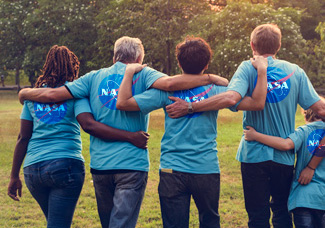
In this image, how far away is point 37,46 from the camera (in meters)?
35.2

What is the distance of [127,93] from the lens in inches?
129

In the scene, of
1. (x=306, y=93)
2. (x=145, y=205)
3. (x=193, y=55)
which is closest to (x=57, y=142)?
(x=193, y=55)

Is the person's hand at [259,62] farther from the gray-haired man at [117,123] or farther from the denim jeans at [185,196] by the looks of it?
the denim jeans at [185,196]

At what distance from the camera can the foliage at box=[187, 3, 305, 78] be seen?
25.3 metres

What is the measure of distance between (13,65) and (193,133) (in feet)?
118

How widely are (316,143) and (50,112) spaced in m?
2.20

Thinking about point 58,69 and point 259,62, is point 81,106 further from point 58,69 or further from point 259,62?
point 259,62

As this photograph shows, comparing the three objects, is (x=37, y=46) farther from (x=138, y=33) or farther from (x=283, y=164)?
(x=283, y=164)

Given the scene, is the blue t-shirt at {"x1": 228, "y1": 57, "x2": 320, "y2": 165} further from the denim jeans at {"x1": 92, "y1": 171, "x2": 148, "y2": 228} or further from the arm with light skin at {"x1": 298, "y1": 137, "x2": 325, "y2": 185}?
the denim jeans at {"x1": 92, "y1": 171, "x2": 148, "y2": 228}

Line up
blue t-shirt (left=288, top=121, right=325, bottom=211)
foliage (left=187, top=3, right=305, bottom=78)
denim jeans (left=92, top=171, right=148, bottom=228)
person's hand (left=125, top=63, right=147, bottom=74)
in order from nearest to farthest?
denim jeans (left=92, top=171, right=148, bottom=228)
person's hand (left=125, top=63, right=147, bottom=74)
blue t-shirt (left=288, top=121, right=325, bottom=211)
foliage (left=187, top=3, right=305, bottom=78)

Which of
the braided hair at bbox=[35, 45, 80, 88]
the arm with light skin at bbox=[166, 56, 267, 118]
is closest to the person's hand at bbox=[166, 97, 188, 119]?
the arm with light skin at bbox=[166, 56, 267, 118]

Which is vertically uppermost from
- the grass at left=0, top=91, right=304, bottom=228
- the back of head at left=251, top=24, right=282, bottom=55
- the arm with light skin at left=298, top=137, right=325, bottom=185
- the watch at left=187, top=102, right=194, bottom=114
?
the back of head at left=251, top=24, right=282, bottom=55

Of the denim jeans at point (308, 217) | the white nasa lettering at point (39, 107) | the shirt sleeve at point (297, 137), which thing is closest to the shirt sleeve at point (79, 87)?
the white nasa lettering at point (39, 107)

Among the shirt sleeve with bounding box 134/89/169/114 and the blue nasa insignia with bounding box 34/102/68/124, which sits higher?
the shirt sleeve with bounding box 134/89/169/114
